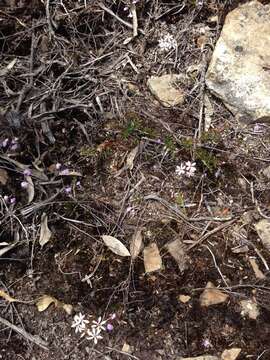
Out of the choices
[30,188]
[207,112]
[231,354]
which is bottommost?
[231,354]

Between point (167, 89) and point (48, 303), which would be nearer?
point (48, 303)

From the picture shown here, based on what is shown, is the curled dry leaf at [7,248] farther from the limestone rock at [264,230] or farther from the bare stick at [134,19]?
the bare stick at [134,19]

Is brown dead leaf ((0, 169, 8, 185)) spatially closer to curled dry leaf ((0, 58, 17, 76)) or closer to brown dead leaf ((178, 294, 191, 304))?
curled dry leaf ((0, 58, 17, 76))

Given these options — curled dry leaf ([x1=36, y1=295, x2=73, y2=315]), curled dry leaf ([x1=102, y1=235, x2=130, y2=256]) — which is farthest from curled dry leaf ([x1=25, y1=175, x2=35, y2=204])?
curled dry leaf ([x1=36, y1=295, x2=73, y2=315])

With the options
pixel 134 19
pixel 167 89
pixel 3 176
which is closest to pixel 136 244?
pixel 3 176

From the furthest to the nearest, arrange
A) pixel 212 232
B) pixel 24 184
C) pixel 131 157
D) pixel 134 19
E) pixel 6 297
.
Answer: pixel 134 19, pixel 131 157, pixel 24 184, pixel 212 232, pixel 6 297

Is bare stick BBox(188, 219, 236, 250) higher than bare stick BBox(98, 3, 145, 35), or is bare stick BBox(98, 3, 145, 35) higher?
bare stick BBox(98, 3, 145, 35)

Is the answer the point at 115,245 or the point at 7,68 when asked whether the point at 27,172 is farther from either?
the point at 7,68
